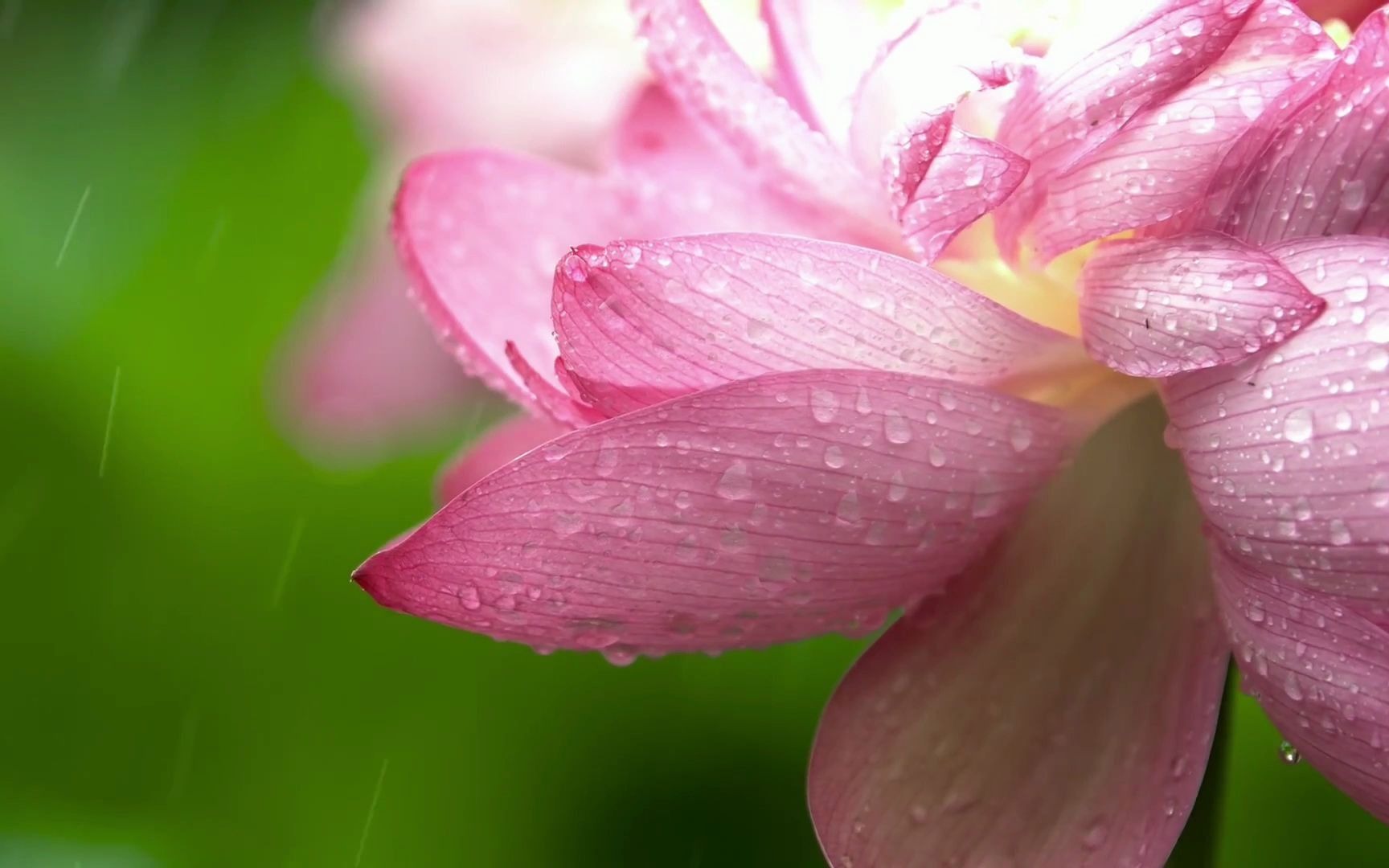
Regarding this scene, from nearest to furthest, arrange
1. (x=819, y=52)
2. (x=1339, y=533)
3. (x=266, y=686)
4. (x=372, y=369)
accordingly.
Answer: (x=1339, y=533) → (x=819, y=52) → (x=266, y=686) → (x=372, y=369)

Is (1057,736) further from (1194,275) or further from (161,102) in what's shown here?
(161,102)

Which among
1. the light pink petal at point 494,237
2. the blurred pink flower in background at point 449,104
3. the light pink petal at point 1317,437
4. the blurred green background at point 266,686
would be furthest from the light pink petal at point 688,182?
the blurred pink flower in background at point 449,104

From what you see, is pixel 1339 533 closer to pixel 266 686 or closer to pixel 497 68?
pixel 266 686

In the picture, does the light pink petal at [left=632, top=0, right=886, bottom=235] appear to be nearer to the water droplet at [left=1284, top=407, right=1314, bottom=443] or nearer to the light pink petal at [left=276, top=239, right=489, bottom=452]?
the water droplet at [left=1284, top=407, right=1314, bottom=443]

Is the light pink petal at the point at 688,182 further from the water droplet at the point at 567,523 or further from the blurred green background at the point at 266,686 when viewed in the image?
the blurred green background at the point at 266,686

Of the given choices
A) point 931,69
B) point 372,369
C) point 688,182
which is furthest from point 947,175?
point 372,369
